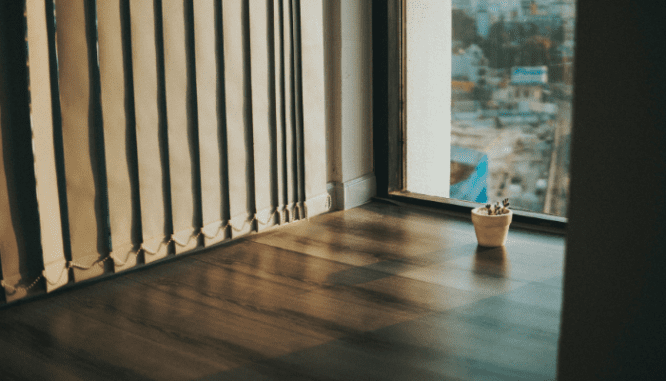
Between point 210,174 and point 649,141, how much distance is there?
1902 mm

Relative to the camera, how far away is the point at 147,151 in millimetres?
2227

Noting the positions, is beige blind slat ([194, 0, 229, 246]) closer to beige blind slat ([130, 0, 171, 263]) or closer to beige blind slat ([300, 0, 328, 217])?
beige blind slat ([130, 0, 171, 263])

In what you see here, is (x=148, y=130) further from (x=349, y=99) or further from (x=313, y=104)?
(x=349, y=99)

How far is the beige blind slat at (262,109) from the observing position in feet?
8.37

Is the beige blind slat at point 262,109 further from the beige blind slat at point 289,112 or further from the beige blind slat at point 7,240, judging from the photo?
the beige blind slat at point 7,240

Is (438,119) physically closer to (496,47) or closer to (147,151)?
(496,47)

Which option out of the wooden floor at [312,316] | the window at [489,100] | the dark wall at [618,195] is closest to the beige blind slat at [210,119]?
the wooden floor at [312,316]

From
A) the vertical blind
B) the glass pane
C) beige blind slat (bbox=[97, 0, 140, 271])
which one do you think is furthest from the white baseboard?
beige blind slat (bbox=[97, 0, 140, 271])

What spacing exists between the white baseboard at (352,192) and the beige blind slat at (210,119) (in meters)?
0.70

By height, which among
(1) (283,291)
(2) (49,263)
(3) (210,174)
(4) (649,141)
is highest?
(4) (649,141)

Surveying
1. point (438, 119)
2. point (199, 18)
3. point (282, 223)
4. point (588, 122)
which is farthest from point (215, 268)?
point (588, 122)

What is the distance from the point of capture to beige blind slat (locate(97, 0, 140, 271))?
206 cm

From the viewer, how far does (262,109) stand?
2.62 metres

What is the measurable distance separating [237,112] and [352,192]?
813mm
